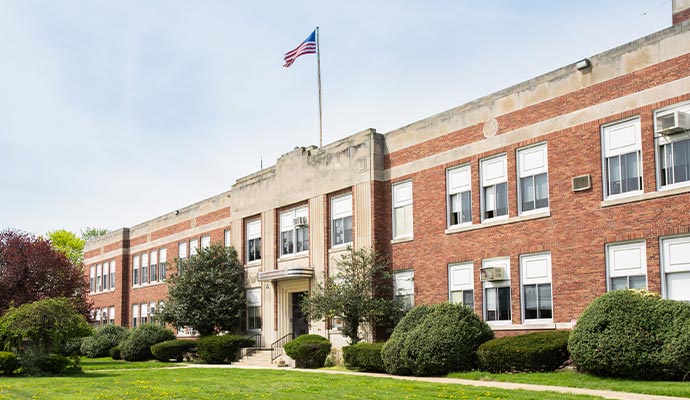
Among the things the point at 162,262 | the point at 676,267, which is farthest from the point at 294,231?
the point at 676,267

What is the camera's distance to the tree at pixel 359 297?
29750 mm

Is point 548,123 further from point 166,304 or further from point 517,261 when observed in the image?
point 166,304

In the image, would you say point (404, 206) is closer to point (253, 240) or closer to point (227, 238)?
point (253, 240)

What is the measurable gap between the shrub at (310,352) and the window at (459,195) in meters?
6.71

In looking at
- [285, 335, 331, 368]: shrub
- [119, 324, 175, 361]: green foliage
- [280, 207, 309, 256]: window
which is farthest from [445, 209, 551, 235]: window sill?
[119, 324, 175, 361]: green foliage

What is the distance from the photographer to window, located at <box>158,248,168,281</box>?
5122cm

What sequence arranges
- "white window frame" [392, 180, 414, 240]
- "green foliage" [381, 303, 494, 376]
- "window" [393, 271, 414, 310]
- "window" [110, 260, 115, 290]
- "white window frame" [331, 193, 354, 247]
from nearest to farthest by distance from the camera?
"green foliage" [381, 303, 494, 376] → "window" [393, 271, 414, 310] → "white window frame" [392, 180, 414, 240] → "white window frame" [331, 193, 354, 247] → "window" [110, 260, 115, 290]

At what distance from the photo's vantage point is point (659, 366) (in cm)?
1836

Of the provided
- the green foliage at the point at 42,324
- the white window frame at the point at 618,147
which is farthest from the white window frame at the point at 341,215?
the white window frame at the point at 618,147

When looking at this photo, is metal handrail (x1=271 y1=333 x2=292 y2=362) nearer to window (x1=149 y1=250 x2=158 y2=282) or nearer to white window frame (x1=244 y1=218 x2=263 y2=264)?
white window frame (x1=244 y1=218 x2=263 y2=264)

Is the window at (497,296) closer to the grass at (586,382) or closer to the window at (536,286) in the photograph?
the window at (536,286)

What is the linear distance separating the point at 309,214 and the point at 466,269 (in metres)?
9.70

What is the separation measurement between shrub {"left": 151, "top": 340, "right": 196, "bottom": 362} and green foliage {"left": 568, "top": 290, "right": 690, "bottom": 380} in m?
23.2

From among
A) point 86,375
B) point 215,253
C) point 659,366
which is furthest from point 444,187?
point 215,253
